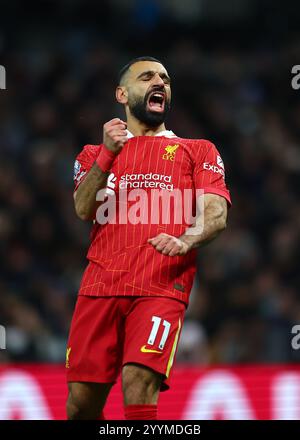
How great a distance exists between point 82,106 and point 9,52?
115cm

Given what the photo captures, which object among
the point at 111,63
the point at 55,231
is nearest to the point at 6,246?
the point at 55,231

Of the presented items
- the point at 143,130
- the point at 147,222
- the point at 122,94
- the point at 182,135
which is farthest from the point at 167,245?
the point at 182,135

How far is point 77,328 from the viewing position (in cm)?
534

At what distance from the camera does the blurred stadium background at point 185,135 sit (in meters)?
7.06

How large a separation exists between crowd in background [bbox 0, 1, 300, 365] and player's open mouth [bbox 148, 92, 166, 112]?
3.99 m

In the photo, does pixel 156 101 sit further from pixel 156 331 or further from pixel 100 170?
pixel 156 331

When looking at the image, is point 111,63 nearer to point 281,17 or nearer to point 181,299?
point 281,17

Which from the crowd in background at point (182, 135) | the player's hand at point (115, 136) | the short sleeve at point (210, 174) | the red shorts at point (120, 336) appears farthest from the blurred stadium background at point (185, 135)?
the player's hand at point (115, 136)

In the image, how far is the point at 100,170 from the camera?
17.2 ft

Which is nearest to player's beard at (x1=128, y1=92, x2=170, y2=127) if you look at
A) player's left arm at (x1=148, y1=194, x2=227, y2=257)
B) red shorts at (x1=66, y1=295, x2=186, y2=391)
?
player's left arm at (x1=148, y1=194, x2=227, y2=257)

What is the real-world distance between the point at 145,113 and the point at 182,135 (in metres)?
5.89

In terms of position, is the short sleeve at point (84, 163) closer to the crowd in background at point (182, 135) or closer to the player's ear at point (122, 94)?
the player's ear at point (122, 94)

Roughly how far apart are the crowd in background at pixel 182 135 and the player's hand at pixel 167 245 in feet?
13.9

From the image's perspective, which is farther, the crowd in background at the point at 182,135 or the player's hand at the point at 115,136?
the crowd in background at the point at 182,135
